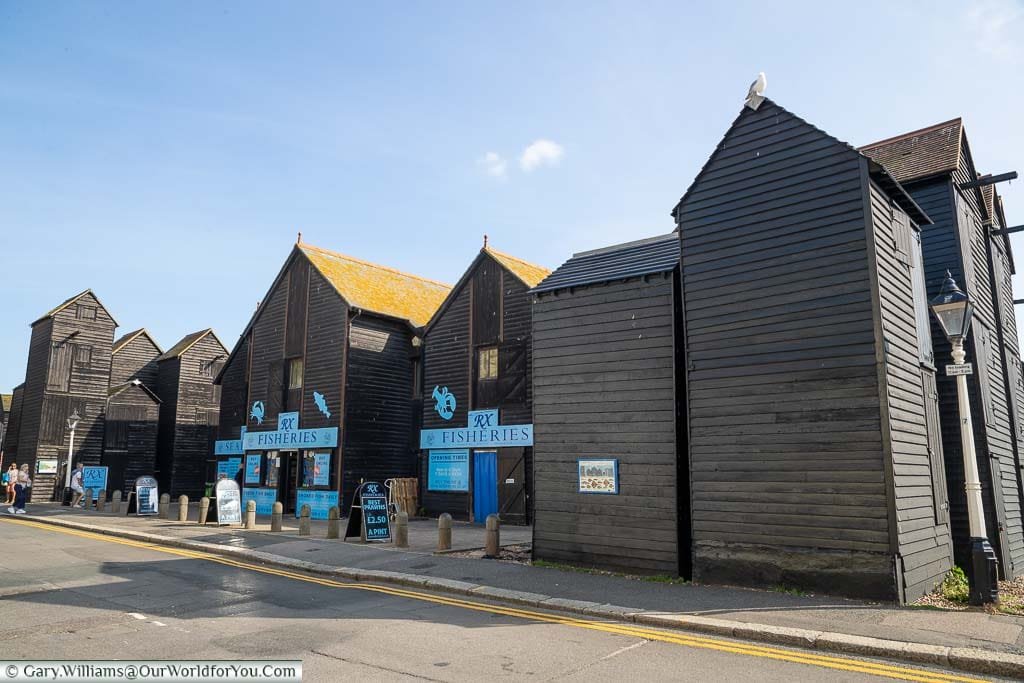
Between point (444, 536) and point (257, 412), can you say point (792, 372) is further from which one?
point (257, 412)

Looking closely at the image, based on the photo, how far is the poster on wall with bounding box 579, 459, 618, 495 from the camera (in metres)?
12.3

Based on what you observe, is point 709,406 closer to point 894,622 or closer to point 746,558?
point 746,558

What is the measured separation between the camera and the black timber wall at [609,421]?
11.8 metres

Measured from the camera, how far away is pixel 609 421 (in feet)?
41.2

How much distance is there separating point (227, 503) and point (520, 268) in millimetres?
12133

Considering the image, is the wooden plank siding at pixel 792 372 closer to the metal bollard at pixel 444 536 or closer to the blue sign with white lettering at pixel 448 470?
the metal bollard at pixel 444 536

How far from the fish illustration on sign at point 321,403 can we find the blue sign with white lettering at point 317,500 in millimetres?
2742

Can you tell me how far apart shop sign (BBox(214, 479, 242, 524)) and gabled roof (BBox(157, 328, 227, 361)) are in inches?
849

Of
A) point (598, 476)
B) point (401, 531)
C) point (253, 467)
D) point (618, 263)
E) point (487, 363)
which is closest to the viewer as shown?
point (598, 476)

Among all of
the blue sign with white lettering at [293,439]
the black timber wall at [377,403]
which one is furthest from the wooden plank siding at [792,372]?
the blue sign with white lettering at [293,439]

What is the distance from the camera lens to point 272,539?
654 inches

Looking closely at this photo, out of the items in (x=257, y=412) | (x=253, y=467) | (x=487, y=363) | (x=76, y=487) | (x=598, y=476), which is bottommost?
(x=76, y=487)

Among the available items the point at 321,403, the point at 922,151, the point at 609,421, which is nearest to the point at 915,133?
the point at 922,151

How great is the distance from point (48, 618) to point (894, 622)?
→ 10.2 m
